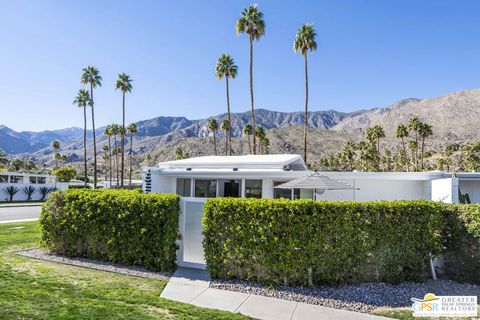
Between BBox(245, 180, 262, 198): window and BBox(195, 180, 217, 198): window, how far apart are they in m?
1.85

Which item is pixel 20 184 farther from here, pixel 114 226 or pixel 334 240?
pixel 334 240

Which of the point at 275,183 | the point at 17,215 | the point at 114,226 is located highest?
the point at 275,183

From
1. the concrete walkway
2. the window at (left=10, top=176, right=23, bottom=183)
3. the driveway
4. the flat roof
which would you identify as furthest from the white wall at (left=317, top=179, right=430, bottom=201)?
the window at (left=10, top=176, right=23, bottom=183)

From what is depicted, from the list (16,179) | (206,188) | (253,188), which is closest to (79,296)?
(253,188)

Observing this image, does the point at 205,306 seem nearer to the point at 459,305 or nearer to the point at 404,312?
the point at 404,312

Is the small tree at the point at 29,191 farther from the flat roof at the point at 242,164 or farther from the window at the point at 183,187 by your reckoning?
the window at the point at 183,187

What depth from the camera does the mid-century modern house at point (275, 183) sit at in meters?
8.50

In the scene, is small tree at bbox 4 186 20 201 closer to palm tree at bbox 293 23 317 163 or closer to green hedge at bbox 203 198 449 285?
palm tree at bbox 293 23 317 163

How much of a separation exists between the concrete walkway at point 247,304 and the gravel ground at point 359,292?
9.1 inches

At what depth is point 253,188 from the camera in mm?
16125

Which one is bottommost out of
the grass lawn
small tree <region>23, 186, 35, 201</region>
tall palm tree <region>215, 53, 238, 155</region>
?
small tree <region>23, 186, 35, 201</region>

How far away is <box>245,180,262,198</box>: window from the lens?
15992 mm

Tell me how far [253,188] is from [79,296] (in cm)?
1095

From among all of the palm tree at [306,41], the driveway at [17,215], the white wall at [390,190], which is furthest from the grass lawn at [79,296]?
the palm tree at [306,41]
